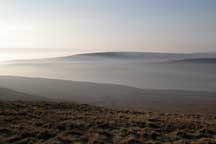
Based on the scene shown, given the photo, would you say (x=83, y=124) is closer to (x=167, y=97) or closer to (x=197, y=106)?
(x=197, y=106)

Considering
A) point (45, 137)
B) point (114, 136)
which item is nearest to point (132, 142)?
point (114, 136)

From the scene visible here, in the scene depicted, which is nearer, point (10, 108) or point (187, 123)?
point (187, 123)

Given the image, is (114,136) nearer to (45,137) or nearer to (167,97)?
(45,137)

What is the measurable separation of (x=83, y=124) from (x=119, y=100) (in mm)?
21701

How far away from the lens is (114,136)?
11.5 m

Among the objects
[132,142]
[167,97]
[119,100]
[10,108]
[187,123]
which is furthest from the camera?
[167,97]

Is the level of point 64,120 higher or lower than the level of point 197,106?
higher

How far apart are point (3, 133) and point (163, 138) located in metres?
5.79

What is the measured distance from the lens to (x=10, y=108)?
1734cm

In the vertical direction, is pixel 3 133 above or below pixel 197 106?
above

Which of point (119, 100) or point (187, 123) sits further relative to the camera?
point (119, 100)

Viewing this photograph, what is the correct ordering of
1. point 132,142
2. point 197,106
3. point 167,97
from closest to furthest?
point 132,142
point 197,106
point 167,97

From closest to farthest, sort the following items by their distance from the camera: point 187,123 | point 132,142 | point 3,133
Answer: point 132,142 → point 3,133 → point 187,123

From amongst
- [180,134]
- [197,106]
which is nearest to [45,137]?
[180,134]
